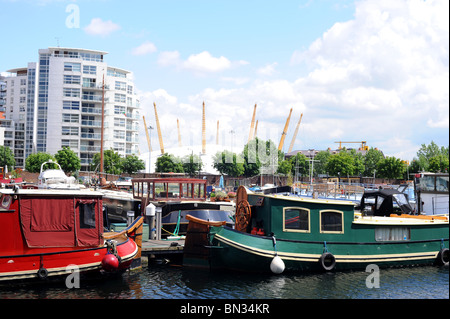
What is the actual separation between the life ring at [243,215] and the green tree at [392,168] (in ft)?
235

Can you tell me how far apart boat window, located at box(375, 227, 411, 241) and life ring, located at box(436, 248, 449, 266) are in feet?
5.21

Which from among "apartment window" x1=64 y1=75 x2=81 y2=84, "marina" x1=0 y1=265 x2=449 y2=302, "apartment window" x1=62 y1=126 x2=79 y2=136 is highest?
"apartment window" x1=64 y1=75 x2=81 y2=84

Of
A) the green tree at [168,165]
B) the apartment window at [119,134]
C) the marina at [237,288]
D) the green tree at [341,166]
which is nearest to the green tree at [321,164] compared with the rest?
the green tree at [341,166]

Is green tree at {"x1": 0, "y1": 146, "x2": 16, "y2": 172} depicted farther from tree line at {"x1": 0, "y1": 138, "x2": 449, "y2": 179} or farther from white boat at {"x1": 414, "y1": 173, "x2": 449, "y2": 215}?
white boat at {"x1": 414, "y1": 173, "x2": 449, "y2": 215}

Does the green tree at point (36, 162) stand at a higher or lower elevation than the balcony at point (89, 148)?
lower

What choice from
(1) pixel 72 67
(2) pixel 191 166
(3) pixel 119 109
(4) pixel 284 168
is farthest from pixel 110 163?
(4) pixel 284 168

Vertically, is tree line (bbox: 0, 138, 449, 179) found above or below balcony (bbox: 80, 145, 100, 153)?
below

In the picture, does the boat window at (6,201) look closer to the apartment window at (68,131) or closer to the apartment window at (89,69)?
the apartment window at (68,131)

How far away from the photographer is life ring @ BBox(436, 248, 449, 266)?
2006cm

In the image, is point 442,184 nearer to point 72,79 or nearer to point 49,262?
point 49,262

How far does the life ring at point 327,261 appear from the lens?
17.9 metres

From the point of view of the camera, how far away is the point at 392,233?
19547 mm

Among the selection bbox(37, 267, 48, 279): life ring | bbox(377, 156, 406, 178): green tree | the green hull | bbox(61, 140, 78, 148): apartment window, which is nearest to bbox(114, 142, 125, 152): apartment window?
bbox(61, 140, 78, 148): apartment window

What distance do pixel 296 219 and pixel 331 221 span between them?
55.1 inches
